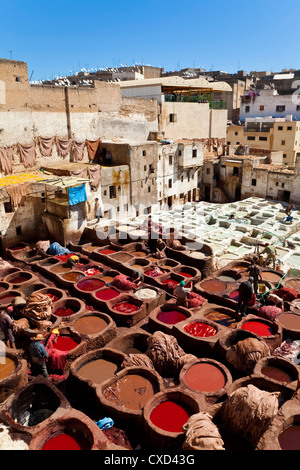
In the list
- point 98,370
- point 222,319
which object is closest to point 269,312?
point 222,319

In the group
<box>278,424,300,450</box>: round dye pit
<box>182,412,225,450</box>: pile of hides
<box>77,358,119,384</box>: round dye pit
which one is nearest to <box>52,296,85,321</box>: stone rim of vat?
<box>77,358,119,384</box>: round dye pit

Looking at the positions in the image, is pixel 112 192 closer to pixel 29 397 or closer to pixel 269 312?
pixel 269 312

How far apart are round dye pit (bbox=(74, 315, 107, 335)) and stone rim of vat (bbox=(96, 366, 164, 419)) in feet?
7.81

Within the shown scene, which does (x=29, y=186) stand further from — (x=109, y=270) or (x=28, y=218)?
(x=109, y=270)

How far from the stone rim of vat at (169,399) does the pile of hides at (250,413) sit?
2.84 feet

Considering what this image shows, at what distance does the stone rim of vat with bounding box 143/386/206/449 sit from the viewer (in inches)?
276

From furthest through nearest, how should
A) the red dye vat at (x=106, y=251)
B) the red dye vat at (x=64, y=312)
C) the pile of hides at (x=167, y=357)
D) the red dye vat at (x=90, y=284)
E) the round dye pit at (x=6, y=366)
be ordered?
the red dye vat at (x=106, y=251) < the red dye vat at (x=90, y=284) < the red dye vat at (x=64, y=312) < the pile of hides at (x=167, y=357) < the round dye pit at (x=6, y=366)

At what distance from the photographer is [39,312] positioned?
11.4 meters

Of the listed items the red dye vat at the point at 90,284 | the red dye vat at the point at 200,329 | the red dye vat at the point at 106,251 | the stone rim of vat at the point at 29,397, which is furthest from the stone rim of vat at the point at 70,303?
the red dye vat at the point at 106,251

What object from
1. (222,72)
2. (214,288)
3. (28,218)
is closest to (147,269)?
(214,288)

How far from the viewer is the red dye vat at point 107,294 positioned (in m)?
13.4

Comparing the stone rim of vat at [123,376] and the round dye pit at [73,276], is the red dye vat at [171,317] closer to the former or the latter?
the stone rim of vat at [123,376]

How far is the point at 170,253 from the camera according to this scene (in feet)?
58.1

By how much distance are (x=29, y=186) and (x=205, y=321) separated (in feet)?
39.9
